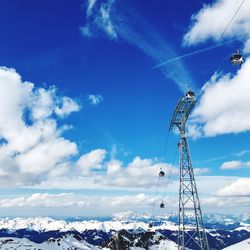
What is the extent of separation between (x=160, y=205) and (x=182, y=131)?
17524 millimetres

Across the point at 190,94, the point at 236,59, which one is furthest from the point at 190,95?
the point at 236,59

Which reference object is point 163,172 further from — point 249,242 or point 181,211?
point 249,242

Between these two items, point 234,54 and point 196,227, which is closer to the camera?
point 234,54

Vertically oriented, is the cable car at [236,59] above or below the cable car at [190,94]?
below

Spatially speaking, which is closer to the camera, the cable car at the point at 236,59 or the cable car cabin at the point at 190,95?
the cable car at the point at 236,59

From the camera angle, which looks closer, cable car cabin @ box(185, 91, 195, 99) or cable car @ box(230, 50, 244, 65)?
cable car @ box(230, 50, 244, 65)


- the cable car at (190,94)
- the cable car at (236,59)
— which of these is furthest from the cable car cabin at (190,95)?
the cable car at (236,59)

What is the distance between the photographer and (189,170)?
58.6m

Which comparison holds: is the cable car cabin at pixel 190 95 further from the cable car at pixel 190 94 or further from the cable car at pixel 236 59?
the cable car at pixel 236 59

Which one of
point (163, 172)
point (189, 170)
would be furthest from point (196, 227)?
point (163, 172)

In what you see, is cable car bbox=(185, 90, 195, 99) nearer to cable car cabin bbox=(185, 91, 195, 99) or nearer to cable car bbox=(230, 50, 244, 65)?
cable car cabin bbox=(185, 91, 195, 99)

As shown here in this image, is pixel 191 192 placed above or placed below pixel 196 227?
above

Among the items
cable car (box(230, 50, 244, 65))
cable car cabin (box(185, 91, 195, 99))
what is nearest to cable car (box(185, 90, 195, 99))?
cable car cabin (box(185, 91, 195, 99))

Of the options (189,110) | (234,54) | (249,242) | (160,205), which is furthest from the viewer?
(160,205)
